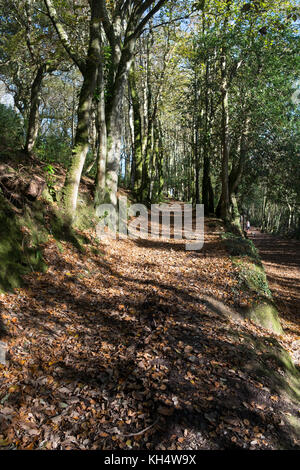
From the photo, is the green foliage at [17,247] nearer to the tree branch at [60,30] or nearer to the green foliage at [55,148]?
the tree branch at [60,30]

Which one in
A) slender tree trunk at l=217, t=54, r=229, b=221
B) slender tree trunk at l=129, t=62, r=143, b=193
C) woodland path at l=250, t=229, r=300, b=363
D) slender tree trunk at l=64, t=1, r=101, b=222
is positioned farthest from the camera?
slender tree trunk at l=129, t=62, r=143, b=193

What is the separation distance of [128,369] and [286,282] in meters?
10.8

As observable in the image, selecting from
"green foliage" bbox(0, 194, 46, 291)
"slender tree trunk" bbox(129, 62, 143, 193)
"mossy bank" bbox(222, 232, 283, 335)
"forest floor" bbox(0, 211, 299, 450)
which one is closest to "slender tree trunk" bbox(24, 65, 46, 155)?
"green foliage" bbox(0, 194, 46, 291)

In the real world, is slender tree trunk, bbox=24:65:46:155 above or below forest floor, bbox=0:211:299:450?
above

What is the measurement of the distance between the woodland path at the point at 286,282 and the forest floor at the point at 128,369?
2555mm

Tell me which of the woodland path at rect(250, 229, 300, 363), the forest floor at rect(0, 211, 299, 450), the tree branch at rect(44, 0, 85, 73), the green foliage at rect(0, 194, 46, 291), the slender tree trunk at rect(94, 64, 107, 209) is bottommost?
the woodland path at rect(250, 229, 300, 363)

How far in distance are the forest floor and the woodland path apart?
101 inches

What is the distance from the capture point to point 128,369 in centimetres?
363

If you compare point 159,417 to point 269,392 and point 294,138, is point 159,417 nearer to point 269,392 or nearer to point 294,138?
point 269,392

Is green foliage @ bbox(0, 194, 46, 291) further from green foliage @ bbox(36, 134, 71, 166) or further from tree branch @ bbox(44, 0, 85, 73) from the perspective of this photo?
green foliage @ bbox(36, 134, 71, 166)

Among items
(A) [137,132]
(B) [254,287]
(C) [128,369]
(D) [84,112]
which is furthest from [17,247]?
(A) [137,132]

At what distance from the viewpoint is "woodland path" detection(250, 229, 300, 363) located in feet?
25.8

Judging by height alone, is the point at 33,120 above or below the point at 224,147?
below

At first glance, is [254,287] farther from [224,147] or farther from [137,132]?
[137,132]
